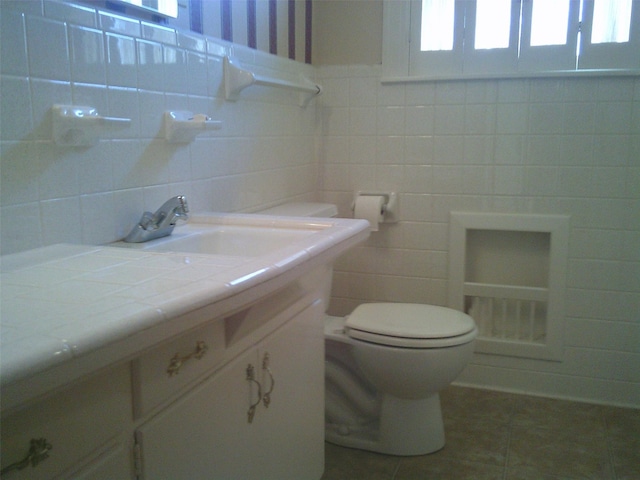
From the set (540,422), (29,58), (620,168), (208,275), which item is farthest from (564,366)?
(29,58)

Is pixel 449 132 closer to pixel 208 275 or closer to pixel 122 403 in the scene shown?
pixel 208 275

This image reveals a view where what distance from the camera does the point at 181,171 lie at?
1671 millimetres

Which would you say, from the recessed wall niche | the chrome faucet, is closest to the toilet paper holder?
the recessed wall niche

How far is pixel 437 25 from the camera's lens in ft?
8.18

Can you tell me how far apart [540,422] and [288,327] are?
4.64ft

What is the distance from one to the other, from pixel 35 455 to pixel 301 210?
1561 millimetres

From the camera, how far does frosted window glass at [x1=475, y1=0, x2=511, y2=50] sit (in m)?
2.40

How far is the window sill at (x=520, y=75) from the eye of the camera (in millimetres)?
2270

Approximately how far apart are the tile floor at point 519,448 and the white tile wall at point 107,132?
101 centimetres

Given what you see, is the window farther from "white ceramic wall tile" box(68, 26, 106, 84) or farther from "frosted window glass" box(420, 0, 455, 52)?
"white ceramic wall tile" box(68, 26, 106, 84)

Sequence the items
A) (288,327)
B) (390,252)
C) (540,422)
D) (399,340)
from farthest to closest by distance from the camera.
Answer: (390,252) < (540,422) < (399,340) < (288,327)

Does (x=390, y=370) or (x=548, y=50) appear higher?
(x=548, y=50)

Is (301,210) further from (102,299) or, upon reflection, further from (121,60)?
(102,299)

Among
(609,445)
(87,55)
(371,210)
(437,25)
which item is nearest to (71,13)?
(87,55)
